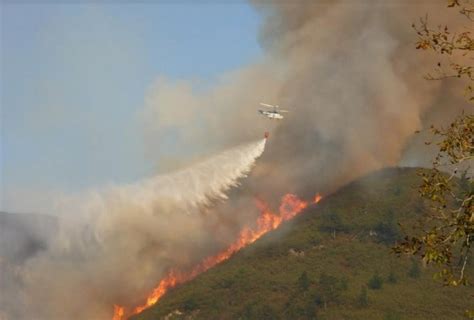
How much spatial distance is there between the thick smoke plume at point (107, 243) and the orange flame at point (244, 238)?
17736mm

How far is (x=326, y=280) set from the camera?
162500 mm

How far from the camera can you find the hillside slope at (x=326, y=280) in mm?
153375

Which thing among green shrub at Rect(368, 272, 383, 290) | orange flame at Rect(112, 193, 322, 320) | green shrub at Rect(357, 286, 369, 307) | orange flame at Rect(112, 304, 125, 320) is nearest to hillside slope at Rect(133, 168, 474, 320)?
green shrub at Rect(357, 286, 369, 307)

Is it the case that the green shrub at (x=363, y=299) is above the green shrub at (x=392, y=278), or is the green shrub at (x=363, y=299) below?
below

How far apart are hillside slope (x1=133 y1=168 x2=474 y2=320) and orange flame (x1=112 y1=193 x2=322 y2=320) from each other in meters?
4.22

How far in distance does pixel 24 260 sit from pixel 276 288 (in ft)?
200

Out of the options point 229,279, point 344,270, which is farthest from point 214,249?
point 344,270

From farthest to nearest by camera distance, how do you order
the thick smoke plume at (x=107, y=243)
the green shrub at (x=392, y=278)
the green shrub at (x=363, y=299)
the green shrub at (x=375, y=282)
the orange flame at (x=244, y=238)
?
the green shrub at (x=392, y=278)
the green shrub at (x=375, y=282)
the green shrub at (x=363, y=299)
the orange flame at (x=244, y=238)
the thick smoke plume at (x=107, y=243)

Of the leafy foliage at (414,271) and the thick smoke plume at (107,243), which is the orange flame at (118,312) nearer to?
the thick smoke plume at (107,243)

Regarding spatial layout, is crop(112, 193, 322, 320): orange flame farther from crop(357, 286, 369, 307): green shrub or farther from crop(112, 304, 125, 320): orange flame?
crop(357, 286, 369, 307): green shrub

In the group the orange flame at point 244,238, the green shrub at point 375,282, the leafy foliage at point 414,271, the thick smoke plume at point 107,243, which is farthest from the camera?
the leafy foliage at point 414,271

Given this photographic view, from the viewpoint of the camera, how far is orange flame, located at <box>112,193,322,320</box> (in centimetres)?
14500

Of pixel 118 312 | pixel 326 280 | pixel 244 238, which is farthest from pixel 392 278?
pixel 118 312

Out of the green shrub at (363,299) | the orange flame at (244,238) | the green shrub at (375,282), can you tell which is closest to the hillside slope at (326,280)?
the green shrub at (363,299)
